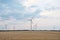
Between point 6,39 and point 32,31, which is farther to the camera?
point 32,31

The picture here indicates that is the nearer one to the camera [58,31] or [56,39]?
[56,39]

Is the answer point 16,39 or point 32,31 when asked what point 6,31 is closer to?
point 32,31

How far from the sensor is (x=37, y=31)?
26906 millimetres

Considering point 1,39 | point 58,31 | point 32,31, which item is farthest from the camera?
point 32,31

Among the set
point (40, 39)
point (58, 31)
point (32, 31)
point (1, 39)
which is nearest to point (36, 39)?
point (40, 39)

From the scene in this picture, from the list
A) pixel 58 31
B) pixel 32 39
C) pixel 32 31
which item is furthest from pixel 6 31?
pixel 32 39

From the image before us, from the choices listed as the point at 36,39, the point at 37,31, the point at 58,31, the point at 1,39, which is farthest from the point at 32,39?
the point at 37,31

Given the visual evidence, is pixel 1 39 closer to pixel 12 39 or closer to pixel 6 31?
pixel 12 39

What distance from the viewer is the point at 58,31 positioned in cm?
2388

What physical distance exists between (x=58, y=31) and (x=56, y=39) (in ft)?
19.7

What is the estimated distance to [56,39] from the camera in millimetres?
17984

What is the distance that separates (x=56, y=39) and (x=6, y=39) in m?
4.62

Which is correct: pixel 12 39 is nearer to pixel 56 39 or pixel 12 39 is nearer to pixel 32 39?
pixel 32 39

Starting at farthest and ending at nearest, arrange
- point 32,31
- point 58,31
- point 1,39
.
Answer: point 32,31 → point 58,31 → point 1,39
